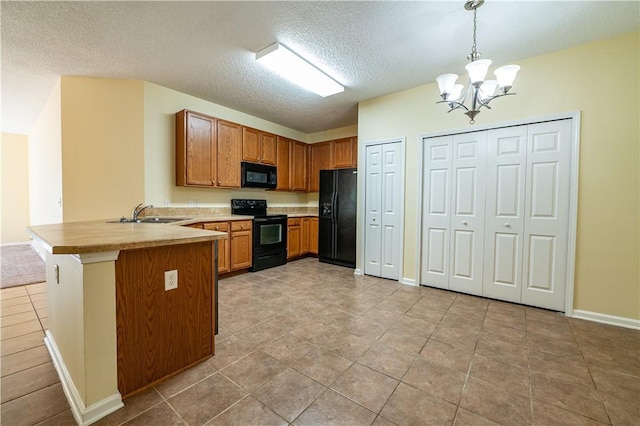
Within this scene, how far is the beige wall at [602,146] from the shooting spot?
95.2 inches

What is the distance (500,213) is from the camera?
3051 millimetres

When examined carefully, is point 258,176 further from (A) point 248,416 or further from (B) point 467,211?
(A) point 248,416

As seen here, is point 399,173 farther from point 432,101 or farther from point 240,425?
point 240,425

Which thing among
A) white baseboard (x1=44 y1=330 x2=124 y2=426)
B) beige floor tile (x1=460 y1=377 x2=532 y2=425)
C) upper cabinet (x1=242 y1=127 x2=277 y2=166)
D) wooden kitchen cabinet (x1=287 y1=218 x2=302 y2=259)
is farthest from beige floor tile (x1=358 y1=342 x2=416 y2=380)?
upper cabinet (x1=242 y1=127 x2=277 y2=166)

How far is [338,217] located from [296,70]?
2498mm

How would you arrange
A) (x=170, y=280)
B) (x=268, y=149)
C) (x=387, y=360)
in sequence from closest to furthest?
1. (x=170, y=280)
2. (x=387, y=360)
3. (x=268, y=149)

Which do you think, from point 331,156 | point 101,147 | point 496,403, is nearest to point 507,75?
point 496,403

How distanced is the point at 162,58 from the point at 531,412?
4.25 metres

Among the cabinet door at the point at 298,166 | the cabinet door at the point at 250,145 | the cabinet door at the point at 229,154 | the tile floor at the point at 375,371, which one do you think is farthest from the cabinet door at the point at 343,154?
the tile floor at the point at 375,371

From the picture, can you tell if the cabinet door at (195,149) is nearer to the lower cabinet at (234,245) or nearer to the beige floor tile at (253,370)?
the lower cabinet at (234,245)

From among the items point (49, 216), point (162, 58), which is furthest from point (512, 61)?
point (49, 216)

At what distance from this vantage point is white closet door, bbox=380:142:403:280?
376 centimetres

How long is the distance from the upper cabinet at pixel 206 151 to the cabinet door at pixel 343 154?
1.92m

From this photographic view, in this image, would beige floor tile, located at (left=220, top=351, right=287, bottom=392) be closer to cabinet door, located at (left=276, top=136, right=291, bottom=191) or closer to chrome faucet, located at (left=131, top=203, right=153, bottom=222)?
chrome faucet, located at (left=131, top=203, right=153, bottom=222)
